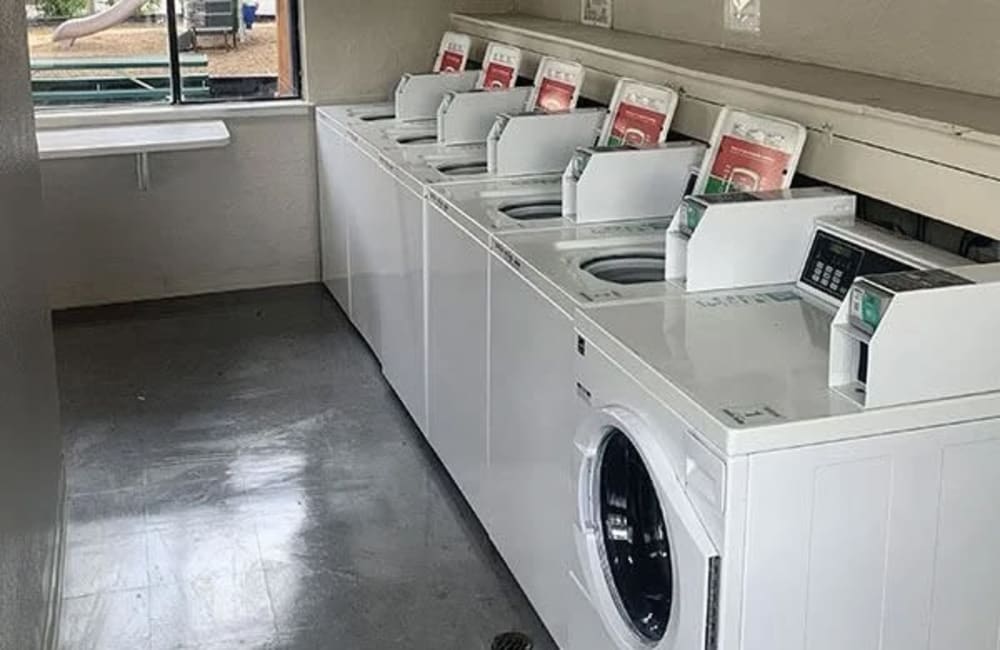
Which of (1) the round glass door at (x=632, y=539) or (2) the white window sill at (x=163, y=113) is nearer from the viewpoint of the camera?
(1) the round glass door at (x=632, y=539)

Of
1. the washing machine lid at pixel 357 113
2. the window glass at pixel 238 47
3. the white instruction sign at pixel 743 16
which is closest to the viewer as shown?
the white instruction sign at pixel 743 16

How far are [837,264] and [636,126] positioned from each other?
1134 mm

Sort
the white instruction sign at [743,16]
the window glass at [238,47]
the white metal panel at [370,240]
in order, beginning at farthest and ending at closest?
the window glass at [238,47]
the white metal panel at [370,240]
the white instruction sign at [743,16]

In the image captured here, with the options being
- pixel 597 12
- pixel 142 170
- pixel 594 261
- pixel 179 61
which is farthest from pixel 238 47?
pixel 594 261

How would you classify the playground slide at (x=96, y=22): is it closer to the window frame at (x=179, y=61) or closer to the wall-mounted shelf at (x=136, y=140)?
the window frame at (x=179, y=61)

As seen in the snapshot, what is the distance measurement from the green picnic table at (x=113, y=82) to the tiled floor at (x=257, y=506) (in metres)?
1.05

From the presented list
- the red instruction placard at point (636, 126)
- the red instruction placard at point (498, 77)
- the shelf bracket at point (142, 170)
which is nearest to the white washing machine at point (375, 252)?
the red instruction placard at point (498, 77)

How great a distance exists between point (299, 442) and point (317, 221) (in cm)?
191

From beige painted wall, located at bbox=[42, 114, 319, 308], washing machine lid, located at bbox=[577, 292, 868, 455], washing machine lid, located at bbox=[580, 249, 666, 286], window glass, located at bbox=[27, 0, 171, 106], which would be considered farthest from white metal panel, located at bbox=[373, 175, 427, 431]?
window glass, located at bbox=[27, 0, 171, 106]

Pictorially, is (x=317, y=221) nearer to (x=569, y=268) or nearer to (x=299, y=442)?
(x=299, y=442)

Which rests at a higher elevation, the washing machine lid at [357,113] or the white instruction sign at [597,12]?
the white instruction sign at [597,12]

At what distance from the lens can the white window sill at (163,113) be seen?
207 inches

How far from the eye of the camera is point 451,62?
5348mm

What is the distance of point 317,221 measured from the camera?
18.9 ft
